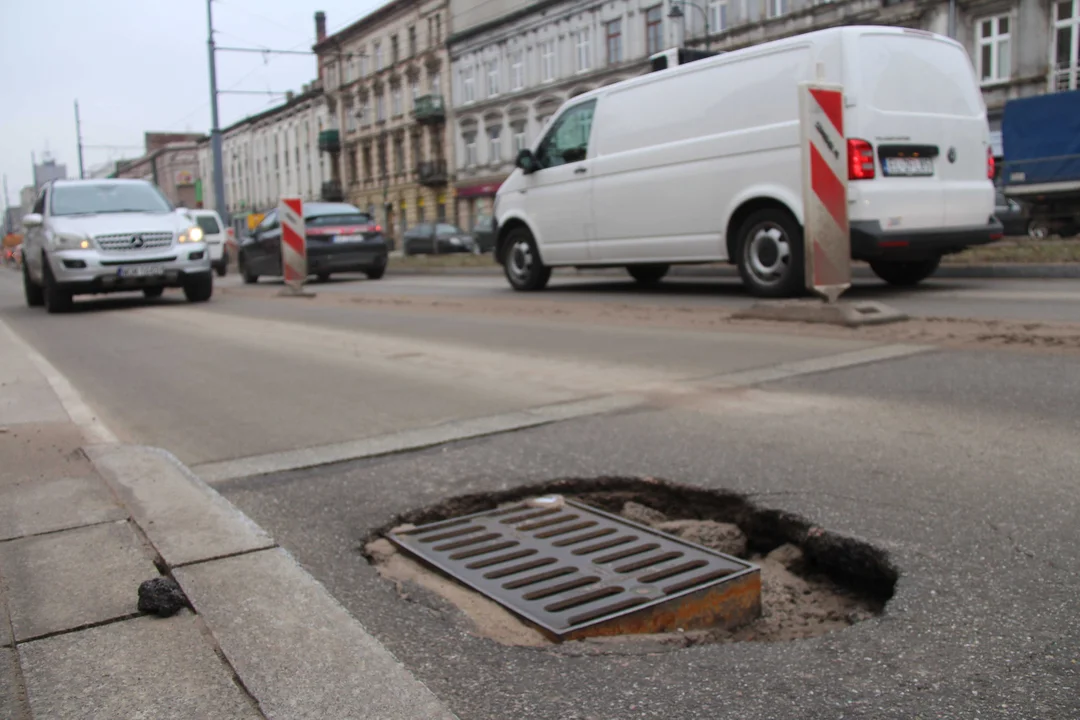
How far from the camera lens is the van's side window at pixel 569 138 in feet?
36.9

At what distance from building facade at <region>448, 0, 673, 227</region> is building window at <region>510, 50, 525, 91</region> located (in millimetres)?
52

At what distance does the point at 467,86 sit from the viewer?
2216 inches

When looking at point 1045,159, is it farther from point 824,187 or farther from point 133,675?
point 133,675

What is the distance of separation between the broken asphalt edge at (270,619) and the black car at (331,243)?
52.1 feet

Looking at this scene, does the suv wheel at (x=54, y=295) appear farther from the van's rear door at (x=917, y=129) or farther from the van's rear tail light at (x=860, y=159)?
the van's rear door at (x=917, y=129)

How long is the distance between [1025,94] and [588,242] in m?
24.0

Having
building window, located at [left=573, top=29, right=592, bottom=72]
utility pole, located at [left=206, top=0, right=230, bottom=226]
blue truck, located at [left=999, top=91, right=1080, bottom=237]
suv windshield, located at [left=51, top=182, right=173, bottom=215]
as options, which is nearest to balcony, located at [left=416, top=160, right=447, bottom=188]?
building window, located at [left=573, top=29, right=592, bottom=72]

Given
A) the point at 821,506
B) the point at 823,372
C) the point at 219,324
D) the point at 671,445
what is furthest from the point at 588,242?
the point at 821,506

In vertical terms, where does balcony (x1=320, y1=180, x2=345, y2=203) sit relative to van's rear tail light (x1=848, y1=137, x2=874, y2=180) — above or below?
above

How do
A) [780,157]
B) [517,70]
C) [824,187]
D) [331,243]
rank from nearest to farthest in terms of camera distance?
[824,187] → [780,157] → [331,243] → [517,70]

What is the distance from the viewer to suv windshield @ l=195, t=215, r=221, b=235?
30384mm

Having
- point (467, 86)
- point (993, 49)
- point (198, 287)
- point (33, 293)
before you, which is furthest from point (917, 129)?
point (467, 86)

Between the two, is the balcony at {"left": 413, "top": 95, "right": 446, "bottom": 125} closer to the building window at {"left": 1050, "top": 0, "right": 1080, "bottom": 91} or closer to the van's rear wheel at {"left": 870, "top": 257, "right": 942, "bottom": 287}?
the building window at {"left": 1050, "top": 0, "right": 1080, "bottom": 91}

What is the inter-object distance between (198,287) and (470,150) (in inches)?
1709
